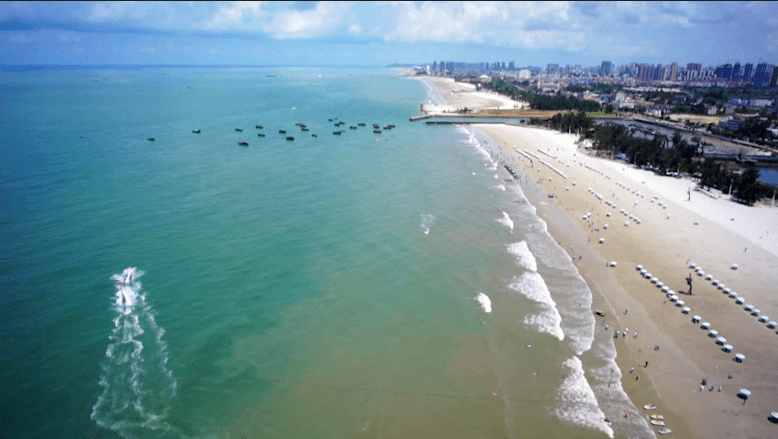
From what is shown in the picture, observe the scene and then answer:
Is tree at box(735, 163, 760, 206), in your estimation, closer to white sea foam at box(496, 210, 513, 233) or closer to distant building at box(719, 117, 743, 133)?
white sea foam at box(496, 210, 513, 233)

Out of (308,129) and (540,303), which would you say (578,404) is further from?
(308,129)

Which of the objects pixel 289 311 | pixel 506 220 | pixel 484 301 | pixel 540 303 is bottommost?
pixel 289 311

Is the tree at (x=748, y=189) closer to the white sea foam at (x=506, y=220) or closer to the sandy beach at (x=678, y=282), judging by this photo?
the sandy beach at (x=678, y=282)

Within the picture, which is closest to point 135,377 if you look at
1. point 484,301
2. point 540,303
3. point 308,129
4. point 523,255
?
point 484,301

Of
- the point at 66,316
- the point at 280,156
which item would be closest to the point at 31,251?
the point at 66,316

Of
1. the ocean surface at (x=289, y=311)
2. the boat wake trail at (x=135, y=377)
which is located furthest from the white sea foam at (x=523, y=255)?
the boat wake trail at (x=135, y=377)
